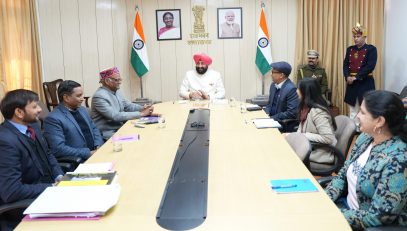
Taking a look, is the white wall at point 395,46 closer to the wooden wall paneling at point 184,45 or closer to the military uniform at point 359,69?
the military uniform at point 359,69

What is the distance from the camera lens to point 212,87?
521 centimetres

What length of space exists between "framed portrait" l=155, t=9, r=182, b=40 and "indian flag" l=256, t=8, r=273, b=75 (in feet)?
4.15

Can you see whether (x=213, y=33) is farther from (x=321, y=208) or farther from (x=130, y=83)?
(x=321, y=208)

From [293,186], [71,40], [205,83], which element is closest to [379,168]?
[293,186]

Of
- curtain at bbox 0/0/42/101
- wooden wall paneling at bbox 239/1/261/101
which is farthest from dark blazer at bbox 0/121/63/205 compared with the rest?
wooden wall paneling at bbox 239/1/261/101

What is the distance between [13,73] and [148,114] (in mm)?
2108

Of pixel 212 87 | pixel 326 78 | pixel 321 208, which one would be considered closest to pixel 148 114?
pixel 212 87

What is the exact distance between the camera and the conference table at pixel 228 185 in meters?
1.47

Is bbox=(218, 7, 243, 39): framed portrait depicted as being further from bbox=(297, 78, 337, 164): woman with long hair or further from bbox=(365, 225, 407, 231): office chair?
bbox=(365, 225, 407, 231): office chair

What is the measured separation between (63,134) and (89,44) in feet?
10.3

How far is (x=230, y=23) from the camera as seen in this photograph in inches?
233

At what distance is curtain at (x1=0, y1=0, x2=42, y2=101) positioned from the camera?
4547mm

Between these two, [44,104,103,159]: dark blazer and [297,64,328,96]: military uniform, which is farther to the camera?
[297,64,328,96]: military uniform

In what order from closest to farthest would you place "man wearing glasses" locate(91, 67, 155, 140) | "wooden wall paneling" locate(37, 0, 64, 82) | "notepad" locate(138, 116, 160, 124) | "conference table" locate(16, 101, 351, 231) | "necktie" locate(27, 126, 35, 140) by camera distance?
"conference table" locate(16, 101, 351, 231)
"necktie" locate(27, 126, 35, 140)
"notepad" locate(138, 116, 160, 124)
"man wearing glasses" locate(91, 67, 155, 140)
"wooden wall paneling" locate(37, 0, 64, 82)
